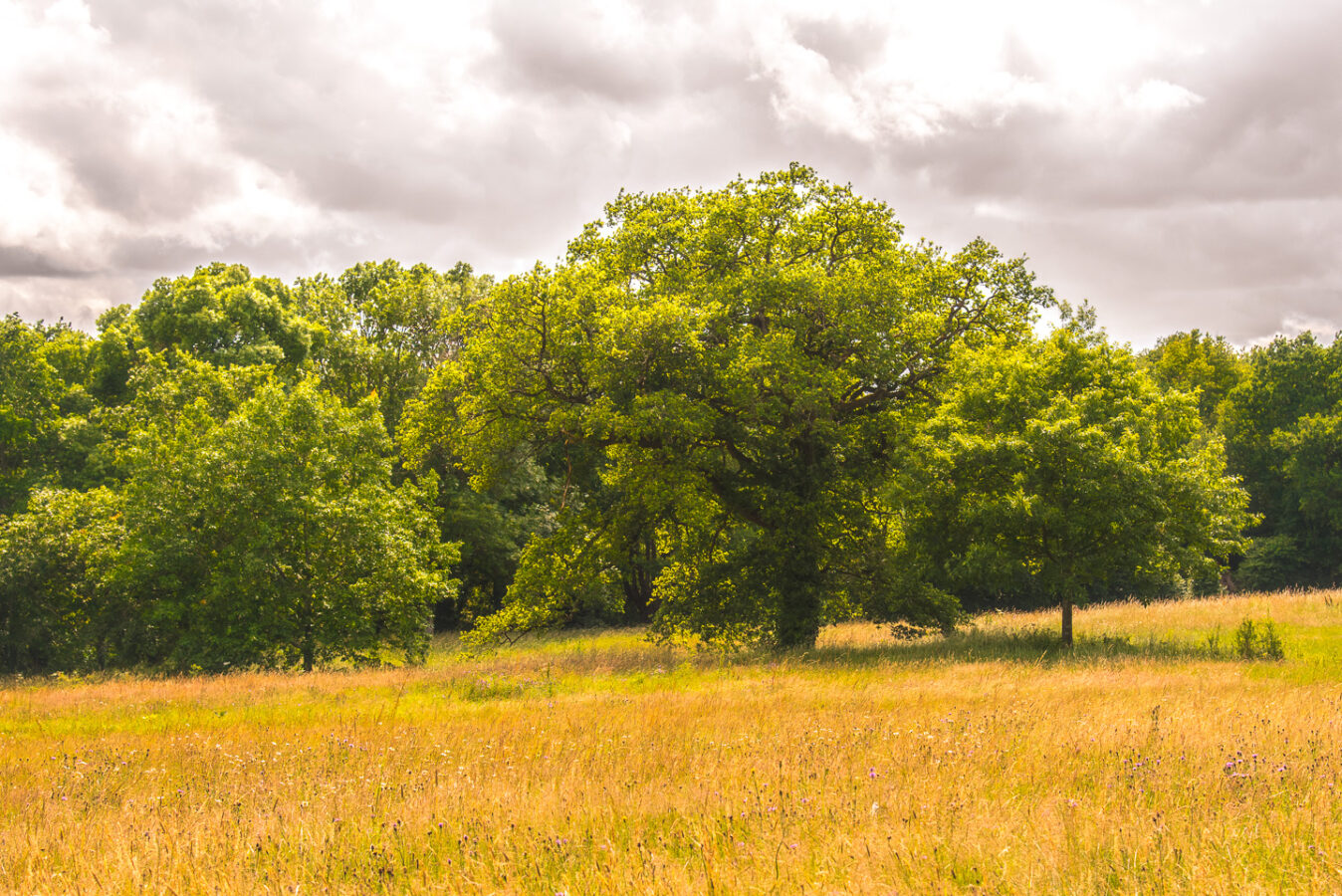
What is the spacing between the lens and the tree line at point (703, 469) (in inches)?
720

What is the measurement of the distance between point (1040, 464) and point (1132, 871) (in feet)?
47.7

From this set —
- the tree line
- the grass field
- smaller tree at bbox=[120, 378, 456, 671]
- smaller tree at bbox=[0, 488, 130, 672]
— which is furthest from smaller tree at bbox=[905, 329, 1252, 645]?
smaller tree at bbox=[0, 488, 130, 672]

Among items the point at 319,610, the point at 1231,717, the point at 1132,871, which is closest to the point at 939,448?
the point at 1231,717

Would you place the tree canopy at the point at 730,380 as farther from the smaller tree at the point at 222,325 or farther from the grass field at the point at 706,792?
the smaller tree at the point at 222,325

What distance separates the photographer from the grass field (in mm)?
4957

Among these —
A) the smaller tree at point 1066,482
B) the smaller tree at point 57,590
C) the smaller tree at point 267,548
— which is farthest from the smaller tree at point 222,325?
the smaller tree at point 1066,482

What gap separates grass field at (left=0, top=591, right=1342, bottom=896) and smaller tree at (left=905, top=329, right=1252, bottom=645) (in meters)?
4.85

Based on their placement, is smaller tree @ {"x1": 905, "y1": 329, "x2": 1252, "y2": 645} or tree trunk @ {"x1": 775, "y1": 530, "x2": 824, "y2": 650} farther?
tree trunk @ {"x1": 775, "y1": 530, "x2": 824, "y2": 650}

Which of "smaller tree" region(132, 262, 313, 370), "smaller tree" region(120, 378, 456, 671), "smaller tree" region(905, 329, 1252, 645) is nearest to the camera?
"smaller tree" region(905, 329, 1252, 645)

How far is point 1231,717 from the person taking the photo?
8.98 meters

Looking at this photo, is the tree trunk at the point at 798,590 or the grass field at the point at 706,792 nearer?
the grass field at the point at 706,792

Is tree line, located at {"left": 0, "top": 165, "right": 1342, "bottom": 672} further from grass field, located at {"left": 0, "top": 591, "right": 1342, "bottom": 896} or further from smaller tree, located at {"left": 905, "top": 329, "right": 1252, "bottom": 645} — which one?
grass field, located at {"left": 0, "top": 591, "right": 1342, "bottom": 896}

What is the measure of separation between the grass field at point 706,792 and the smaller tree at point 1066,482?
4854 millimetres

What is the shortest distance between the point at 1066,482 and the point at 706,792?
13.8m
